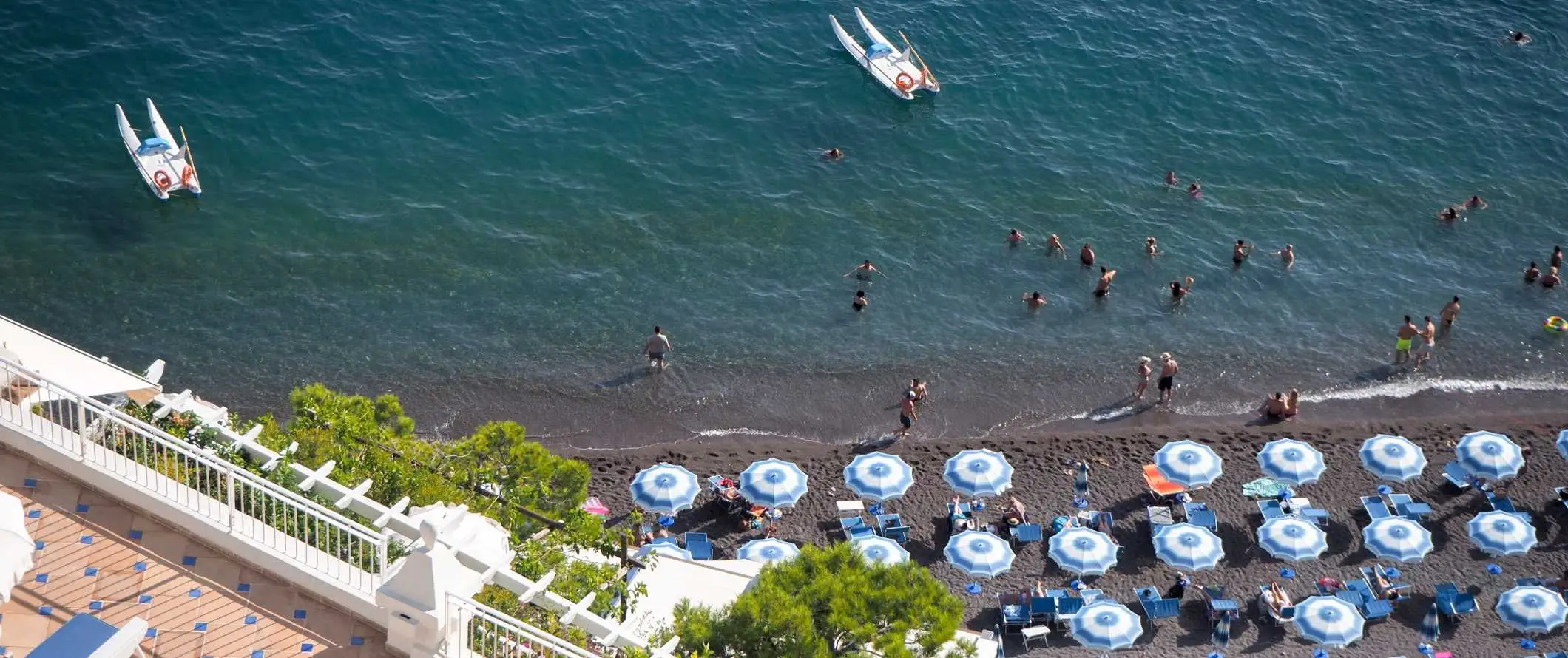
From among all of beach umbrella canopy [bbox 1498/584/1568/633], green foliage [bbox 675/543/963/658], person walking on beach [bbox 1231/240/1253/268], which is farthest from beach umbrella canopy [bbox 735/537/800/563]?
person walking on beach [bbox 1231/240/1253/268]

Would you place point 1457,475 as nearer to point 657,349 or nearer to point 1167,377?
point 1167,377

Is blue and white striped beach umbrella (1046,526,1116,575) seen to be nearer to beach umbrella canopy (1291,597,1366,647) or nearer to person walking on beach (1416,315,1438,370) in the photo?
beach umbrella canopy (1291,597,1366,647)

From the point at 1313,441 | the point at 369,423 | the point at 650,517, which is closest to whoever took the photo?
the point at 369,423

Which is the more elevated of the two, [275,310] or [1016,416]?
[275,310]

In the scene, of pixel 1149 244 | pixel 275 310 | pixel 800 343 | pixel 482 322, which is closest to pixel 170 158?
pixel 275 310

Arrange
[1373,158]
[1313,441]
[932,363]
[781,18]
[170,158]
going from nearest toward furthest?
[1313,441], [932,363], [170,158], [1373,158], [781,18]

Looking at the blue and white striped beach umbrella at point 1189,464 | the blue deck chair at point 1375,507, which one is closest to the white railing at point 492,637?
the blue and white striped beach umbrella at point 1189,464

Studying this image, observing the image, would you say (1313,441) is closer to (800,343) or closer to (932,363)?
(932,363)
